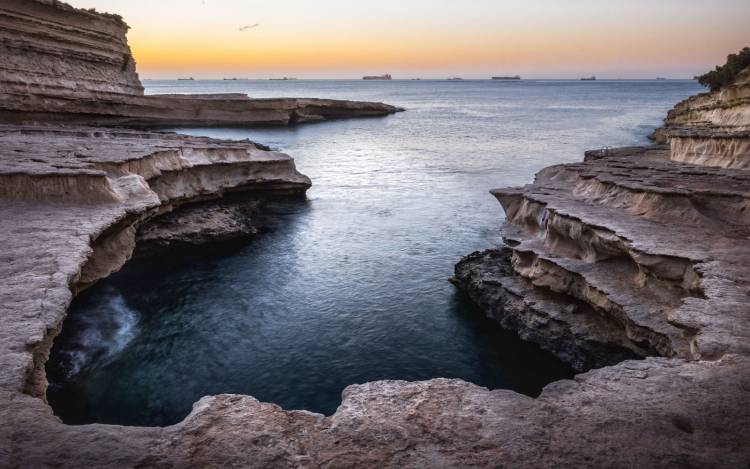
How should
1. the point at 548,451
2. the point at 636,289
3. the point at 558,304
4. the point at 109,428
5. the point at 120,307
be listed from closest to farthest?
the point at 548,451, the point at 109,428, the point at 636,289, the point at 558,304, the point at 120,307

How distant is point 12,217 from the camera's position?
9.77 meters

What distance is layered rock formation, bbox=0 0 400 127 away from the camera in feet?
99.0

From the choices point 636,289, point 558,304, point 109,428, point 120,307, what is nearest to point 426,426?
point 109,428

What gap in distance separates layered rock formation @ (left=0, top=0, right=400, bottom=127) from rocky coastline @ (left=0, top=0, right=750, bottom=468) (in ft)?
45.5

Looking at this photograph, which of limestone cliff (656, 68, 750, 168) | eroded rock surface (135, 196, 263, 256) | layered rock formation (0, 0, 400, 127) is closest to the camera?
limestone cliff (656, 68, 750, 168)

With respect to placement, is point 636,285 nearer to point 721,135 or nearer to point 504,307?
point 504,307

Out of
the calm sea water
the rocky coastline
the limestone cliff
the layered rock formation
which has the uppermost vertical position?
the layered rock formation

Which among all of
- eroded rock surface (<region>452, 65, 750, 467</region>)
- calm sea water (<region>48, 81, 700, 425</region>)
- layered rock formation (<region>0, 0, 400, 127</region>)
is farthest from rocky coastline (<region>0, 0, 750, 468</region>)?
layered rock formation (<region>0, 0, 400, 127</region>)

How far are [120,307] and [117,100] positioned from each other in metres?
33.6

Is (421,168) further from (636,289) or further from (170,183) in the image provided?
(636,289)

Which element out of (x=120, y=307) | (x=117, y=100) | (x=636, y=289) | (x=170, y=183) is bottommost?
(x=120, y=307)

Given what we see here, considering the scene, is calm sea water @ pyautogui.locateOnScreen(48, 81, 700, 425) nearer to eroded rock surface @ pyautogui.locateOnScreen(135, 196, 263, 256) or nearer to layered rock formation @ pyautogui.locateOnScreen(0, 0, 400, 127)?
eroded rock surface @ pyautogui.locateOnScreen(135, 196, 263, 256)

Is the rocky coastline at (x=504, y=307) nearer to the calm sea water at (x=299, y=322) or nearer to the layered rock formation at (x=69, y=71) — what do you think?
the calm sea water at (x=299, y=322)

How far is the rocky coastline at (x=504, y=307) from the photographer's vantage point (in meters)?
4.31
